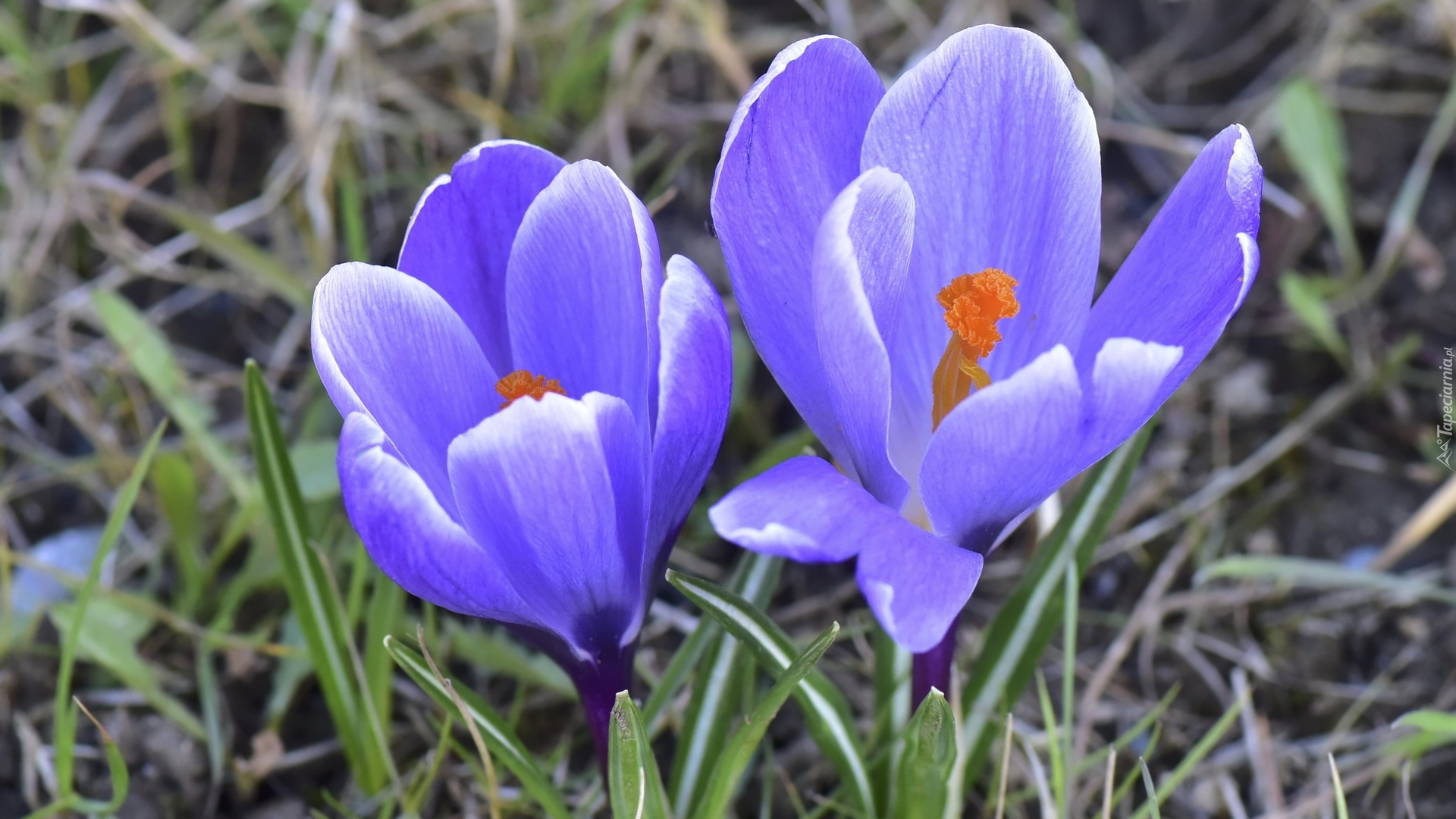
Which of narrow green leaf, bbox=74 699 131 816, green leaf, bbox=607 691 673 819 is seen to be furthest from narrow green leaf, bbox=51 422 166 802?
green leaf, bbox=607 691 673 819

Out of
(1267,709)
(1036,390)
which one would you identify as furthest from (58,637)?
(1267,709)

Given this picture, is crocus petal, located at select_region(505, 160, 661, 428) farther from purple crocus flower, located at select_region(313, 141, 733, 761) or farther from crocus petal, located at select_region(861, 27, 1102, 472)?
crocus petal, located at select_region(861, 27, 1102, 472)

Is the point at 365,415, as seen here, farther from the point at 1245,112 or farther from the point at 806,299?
the point at 1245,112

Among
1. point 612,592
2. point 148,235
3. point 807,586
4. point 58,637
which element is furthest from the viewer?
point 148,235

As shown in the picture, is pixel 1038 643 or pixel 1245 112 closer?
pixel 1038 643

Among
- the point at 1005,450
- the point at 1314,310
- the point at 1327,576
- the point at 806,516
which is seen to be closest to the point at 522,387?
the point at 806,516

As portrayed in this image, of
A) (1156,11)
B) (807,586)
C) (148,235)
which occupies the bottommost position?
(807,586)

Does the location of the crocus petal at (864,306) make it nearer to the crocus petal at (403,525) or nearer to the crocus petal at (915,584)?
the crocus petal at (915,584)
